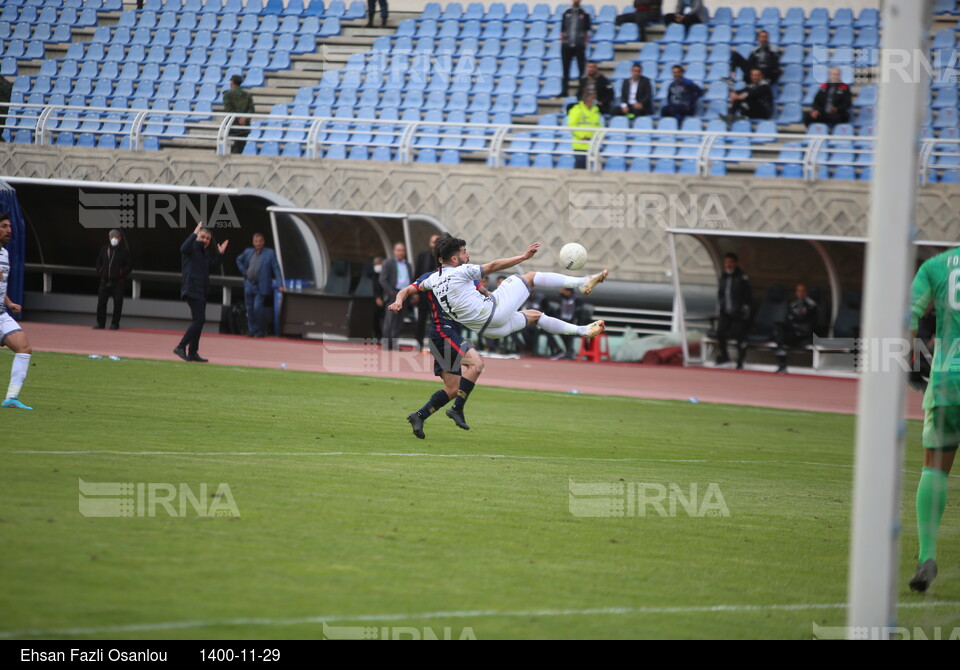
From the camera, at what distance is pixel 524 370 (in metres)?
20.1

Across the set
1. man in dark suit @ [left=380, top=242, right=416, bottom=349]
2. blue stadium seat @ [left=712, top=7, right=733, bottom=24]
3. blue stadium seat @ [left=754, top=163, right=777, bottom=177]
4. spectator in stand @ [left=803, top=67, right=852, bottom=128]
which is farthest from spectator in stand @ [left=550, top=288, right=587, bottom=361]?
blue stadium seat @ [left=712, top=7, right=733, bottom=24]

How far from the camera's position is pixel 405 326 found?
77.4 ft

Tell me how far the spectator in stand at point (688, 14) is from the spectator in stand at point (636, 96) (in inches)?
125

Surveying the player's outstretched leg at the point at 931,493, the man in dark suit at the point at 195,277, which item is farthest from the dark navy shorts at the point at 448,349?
the man in dark suit at the point at 195,277

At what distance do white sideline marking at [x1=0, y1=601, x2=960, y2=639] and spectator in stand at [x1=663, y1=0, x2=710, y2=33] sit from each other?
2193cm

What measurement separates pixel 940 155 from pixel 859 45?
192 inches

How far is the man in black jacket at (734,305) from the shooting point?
2089cm

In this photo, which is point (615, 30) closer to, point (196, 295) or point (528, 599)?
point (196, 295)

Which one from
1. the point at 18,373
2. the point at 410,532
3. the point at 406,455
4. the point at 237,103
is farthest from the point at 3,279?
the point at 237,103

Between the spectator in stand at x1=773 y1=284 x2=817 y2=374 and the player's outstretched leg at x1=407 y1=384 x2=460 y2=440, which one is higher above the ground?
the player's outstretched leg at x1=407 y1=384 x2=460 y2=440

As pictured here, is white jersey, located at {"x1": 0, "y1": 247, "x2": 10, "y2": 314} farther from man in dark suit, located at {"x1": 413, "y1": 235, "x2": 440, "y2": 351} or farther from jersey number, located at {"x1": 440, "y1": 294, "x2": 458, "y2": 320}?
man in dark suit, located at {"x1": 413, "y1": 235, "x2": 440, "y2": 351}

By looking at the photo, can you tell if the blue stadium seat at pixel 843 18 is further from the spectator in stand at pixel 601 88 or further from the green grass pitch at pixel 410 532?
the green grass pitch at pixel 410 532

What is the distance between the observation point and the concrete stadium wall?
69.6 ft

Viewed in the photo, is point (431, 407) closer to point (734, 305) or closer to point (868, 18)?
point (734, 305)
